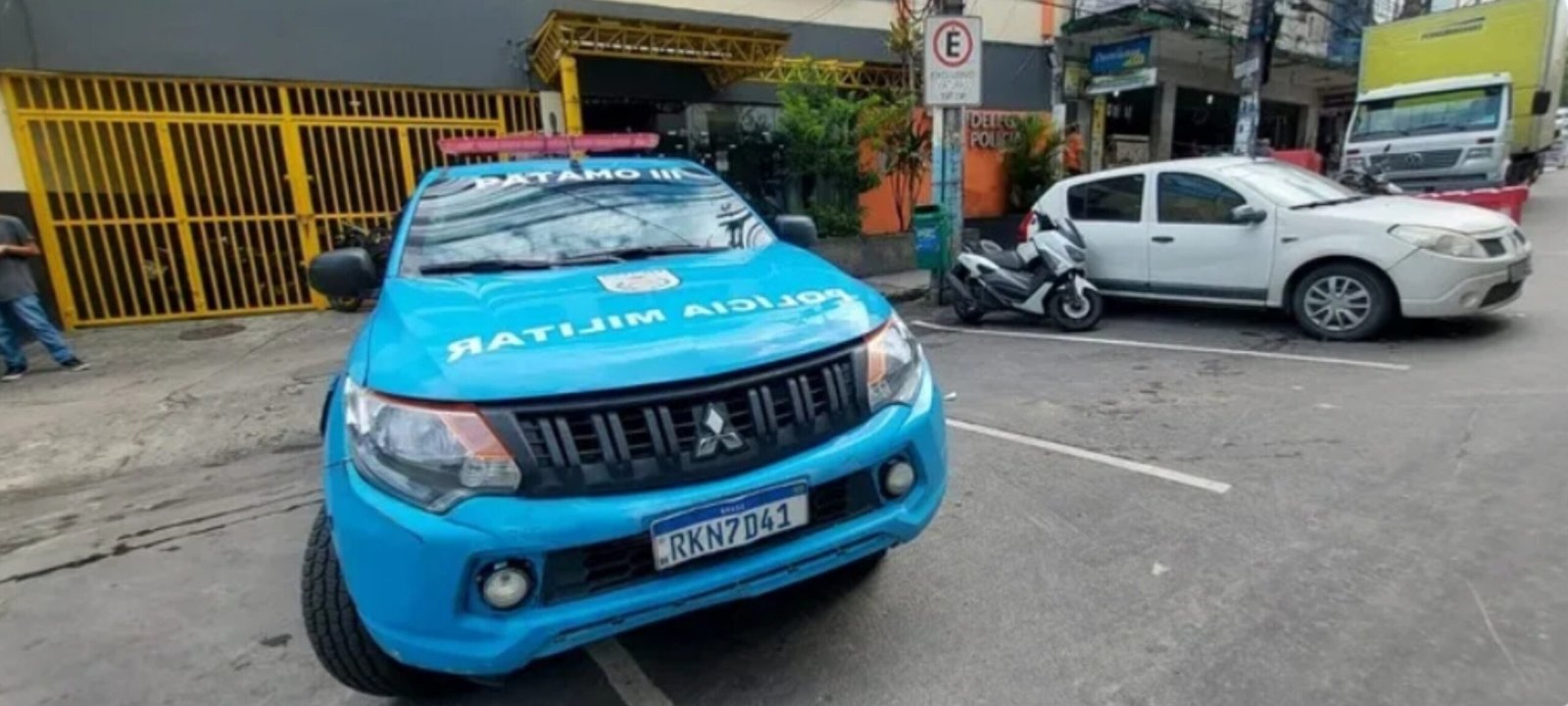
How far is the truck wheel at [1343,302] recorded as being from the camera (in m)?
5.84

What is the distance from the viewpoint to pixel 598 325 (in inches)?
87.0

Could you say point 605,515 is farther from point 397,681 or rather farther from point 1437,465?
point 1437,465

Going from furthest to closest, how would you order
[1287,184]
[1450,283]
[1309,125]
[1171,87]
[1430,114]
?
[1309,125]
[1171,87]
[1430,114]
[1287,184]
[1450,283]

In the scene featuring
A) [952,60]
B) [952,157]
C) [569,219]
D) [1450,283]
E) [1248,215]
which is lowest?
[1450,283]

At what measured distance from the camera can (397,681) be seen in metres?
2.30

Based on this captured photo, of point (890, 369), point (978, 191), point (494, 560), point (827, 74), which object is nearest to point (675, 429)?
point (494, 560)


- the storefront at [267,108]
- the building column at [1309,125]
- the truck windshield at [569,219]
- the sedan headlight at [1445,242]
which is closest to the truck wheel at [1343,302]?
the sedan headlight at [1445,242]

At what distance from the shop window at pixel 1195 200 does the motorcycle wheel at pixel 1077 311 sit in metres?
0.92

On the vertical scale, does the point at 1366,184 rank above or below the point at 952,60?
below

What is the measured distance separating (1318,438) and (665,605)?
376 cm

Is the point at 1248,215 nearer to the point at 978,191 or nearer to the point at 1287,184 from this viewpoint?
the point at 1287,184

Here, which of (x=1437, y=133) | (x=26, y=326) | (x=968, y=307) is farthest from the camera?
(x=1437, y=133)

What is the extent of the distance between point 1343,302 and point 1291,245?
563 mm

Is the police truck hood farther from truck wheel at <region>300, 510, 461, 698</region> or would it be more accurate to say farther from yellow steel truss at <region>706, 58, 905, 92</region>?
yellow steel truss at <region>706, 58, 905, 92</region>
